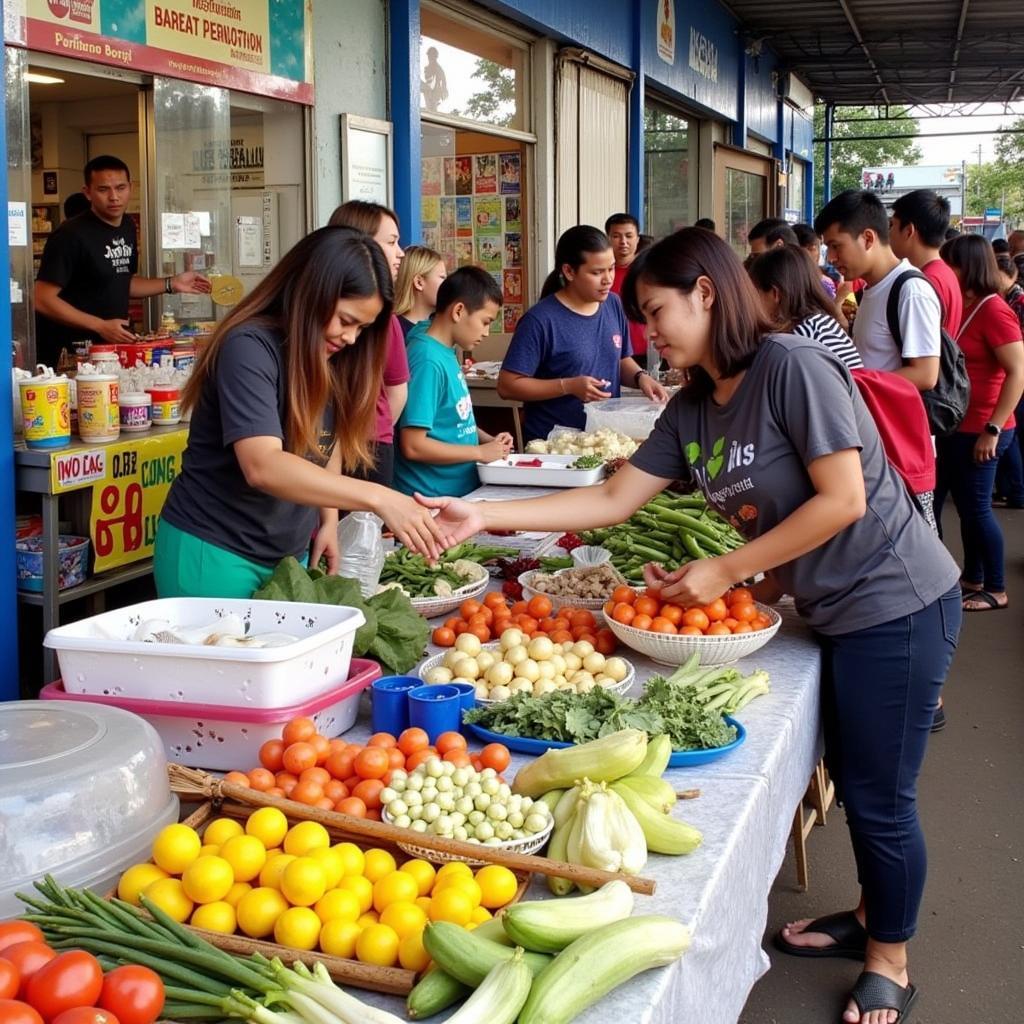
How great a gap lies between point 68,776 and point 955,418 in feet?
15.0

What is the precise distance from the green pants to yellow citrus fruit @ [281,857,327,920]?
1378 millimetres

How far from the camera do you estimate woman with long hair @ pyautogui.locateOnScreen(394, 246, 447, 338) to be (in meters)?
5.37

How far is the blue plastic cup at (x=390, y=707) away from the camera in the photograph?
96.6 inches

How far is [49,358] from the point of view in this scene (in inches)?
262

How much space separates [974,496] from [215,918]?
20.7 feet

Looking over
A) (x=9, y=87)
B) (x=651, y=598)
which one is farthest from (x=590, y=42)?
(x=651, y=598)

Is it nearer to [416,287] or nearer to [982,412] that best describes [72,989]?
[416,287]

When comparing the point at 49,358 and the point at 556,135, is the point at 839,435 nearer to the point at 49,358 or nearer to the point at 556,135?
the point at 49,358

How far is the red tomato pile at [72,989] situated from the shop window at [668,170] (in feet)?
46.5

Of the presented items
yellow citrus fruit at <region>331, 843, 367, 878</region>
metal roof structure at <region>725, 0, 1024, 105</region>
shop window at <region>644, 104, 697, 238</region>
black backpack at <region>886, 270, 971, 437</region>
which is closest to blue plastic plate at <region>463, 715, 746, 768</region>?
yellow citrus fruit at <region>331, 843, 367, 878</region>

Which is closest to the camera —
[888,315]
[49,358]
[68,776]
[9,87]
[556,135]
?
[68,776]

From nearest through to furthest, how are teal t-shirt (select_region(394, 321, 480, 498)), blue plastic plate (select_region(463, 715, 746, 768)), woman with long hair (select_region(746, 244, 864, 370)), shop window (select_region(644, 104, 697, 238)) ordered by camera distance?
1. blue plastic plate (select_region(463, 715, 746, 768))
2. woman with long hair (select_region(746, 244, 864, 370))
3. teal t-shirt (select_region(394, 321, 480, 498))
4. shop window (select_region(644, 104, 697, 238))

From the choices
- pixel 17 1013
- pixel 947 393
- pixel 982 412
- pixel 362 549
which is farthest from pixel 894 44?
pixel 17 1013

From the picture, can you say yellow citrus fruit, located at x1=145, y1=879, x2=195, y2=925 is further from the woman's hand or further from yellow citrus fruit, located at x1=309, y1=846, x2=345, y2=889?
the woman's hand
